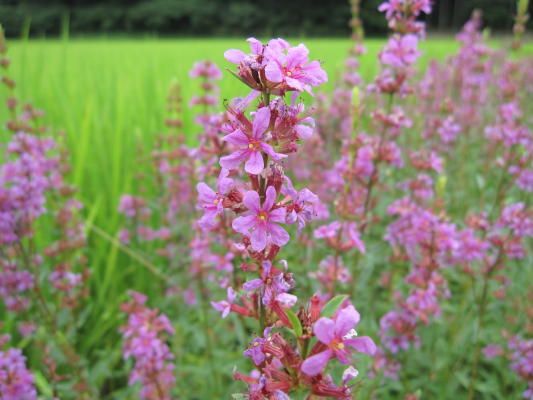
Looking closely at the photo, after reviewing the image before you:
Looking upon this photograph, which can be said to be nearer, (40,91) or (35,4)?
(40,91)

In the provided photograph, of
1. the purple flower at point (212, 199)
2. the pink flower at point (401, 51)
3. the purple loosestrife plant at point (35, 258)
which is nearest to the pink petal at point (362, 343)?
the purple flower at point (212, 199)

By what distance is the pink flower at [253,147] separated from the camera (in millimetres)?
1023

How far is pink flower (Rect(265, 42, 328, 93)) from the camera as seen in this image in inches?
41.7

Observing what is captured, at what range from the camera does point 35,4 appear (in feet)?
121

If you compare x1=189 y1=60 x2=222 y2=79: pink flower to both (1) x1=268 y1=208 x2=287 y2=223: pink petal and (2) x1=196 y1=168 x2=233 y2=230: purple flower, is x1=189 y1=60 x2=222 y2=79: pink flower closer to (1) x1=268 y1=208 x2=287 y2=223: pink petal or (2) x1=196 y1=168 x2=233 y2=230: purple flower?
(2) x1=196 y1=168 x2=233 y2=230: purple flower

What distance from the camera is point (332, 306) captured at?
43.6 inches

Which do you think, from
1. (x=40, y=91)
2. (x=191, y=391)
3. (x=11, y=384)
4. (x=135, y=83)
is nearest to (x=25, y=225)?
(x=11, y=384)

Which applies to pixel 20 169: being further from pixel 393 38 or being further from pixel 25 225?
pixel 393 38

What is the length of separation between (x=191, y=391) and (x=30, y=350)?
128 centimetres

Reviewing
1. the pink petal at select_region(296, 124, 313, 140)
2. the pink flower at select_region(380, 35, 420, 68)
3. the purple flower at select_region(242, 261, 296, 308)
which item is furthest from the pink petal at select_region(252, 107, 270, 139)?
the pink flower at select_region(380, 35, 420, 68)

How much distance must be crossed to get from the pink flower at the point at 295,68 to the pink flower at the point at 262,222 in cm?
25

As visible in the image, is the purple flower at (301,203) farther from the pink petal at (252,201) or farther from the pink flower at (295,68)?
the pink flower at (295,68)

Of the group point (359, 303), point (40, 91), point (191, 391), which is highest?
point (40, 91)

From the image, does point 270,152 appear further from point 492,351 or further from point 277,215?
point 492,351
